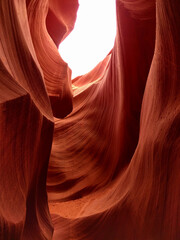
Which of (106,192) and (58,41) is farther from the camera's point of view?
(58,41)

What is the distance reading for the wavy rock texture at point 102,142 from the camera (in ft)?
5.77

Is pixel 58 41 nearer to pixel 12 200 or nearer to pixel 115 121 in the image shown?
pixel 115 121

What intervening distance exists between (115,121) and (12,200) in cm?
214

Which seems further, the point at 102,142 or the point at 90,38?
the point at 90,38

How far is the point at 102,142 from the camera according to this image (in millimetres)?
3707

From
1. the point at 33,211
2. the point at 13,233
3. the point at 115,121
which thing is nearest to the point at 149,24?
the point at 115,121

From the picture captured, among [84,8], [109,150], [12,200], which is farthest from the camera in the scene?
Answer: [84,8]

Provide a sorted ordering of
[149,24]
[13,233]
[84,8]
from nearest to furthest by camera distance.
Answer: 1. [13,233]
2. [149,24]
3. [84,8]

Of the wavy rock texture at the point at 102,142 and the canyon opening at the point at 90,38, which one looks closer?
the wavy rock texture at the point at 102,142

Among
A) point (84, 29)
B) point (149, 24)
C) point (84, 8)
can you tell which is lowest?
point (84, 29)

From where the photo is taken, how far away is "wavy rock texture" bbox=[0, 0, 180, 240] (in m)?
1.76

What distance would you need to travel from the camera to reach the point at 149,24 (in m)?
3.29

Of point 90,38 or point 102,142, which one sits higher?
point 102,142

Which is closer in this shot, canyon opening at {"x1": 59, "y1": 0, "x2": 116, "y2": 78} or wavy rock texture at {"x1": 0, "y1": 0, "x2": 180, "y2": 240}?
wavy rock texture at {"x1": 0, "y1": 0, "x2": 180, "y2": 240}
